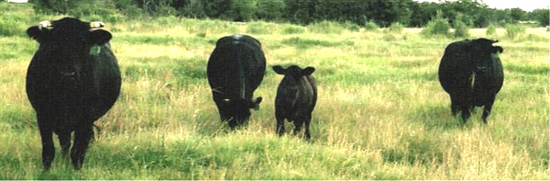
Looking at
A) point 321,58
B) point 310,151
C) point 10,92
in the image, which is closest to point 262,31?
point 321,58

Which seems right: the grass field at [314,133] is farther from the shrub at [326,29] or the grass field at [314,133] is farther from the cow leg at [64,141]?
the shrub at [326,29]

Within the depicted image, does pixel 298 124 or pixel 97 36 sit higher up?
pixel 97 36

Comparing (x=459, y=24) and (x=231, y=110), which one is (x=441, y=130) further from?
(x=459, y=24)

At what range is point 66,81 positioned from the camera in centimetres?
446

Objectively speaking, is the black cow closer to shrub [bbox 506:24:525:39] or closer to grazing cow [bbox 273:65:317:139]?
Answer: grazing cow [bbox 273:65:317:139]

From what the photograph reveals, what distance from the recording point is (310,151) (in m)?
5.36

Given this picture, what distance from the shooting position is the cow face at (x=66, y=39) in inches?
172

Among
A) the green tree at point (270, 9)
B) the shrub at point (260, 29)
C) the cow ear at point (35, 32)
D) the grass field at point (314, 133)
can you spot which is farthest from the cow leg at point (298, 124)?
the green tree at point (270, 9)

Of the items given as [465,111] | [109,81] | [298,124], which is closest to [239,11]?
[465,111]

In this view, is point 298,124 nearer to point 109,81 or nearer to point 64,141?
point 109,81

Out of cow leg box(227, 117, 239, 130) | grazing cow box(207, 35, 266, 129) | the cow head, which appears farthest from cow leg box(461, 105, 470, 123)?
cow leg box(227, 117, 239, 130)

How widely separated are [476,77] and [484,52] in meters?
0.37

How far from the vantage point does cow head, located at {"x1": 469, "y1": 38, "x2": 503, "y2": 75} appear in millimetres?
7688

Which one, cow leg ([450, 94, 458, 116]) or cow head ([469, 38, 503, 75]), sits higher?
cow head ([469, 38, 503, 75])
